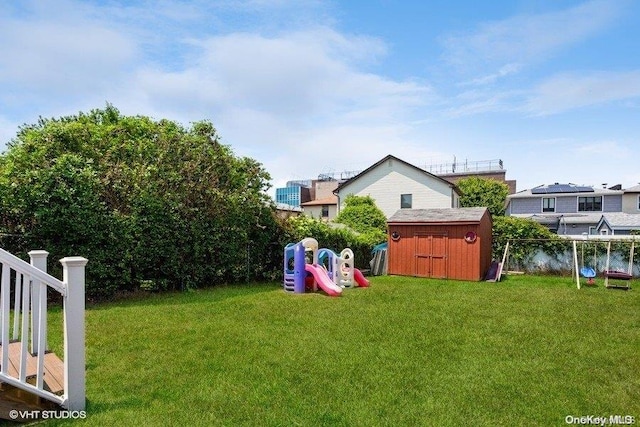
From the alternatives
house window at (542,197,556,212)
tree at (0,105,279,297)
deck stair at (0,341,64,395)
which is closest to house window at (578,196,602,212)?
house window at (542,197,556,212)

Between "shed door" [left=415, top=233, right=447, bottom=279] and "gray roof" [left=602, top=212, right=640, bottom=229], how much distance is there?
21001mm

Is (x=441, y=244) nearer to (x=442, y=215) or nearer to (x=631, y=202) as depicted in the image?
(x=442, y=215)

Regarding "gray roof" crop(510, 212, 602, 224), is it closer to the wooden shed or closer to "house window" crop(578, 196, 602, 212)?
"house window" crop(578, 196, 602, 212)

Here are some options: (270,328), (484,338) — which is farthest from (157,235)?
(484,338)

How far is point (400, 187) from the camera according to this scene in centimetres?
2806

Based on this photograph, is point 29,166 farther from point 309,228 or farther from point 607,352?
point 607,352

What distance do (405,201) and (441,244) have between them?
1260cm

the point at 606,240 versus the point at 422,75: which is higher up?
the point at 422,75

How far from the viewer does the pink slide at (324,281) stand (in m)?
10.8

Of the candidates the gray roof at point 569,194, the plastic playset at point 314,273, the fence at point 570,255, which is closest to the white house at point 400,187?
the fence at point 570,255

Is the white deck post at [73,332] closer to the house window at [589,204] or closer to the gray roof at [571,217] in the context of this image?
the gray roof at [571,217]

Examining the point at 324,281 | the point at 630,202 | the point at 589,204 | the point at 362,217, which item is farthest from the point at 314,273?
the point at 630,202

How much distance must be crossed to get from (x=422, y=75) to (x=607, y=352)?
8.46 meters

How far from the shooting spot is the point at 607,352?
5.62 meters
